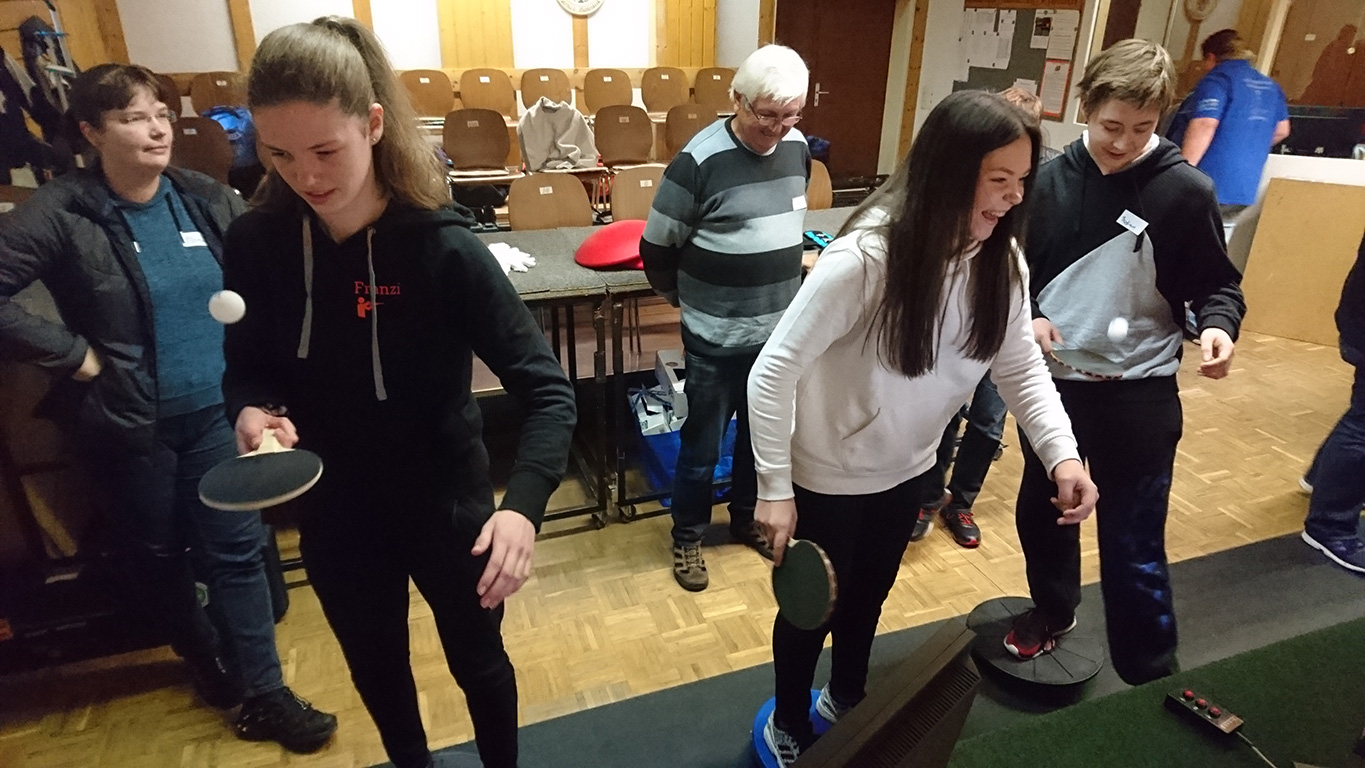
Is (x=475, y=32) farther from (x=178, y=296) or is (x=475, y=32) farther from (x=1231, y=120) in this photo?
(x=178, y=296)

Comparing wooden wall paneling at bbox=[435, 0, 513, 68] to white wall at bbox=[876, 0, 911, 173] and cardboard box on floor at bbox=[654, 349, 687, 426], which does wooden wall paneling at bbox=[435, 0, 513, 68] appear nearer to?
white wall at bbox=[876, 0, 911, 173]

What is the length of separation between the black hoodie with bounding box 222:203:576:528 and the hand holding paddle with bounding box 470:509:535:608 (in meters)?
0.03

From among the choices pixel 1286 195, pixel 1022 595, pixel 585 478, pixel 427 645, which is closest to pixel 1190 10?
pixel 1286 195

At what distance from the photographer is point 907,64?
7367 millimetres

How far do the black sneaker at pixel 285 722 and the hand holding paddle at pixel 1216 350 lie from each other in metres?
2.18

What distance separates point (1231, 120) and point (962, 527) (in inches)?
115

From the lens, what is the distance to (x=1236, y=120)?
4.11m

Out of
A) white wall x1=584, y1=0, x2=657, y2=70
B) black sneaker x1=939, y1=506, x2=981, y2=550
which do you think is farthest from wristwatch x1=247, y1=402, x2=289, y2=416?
white wall x1=584, y1=0, x2=657, y2=70

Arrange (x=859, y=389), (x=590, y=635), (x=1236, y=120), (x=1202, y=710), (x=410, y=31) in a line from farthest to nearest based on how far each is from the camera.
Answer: (x=410, y=31)
(x=1236, y=120)
(x=590, y=635)
(x=859, y=389)
(x=1202, y=710)

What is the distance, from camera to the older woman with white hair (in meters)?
2.14

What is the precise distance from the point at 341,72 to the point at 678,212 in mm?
1344

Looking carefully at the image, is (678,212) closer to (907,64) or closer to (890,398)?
(890,398)

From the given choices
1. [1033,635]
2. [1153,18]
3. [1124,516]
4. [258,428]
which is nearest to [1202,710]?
[1124,516]

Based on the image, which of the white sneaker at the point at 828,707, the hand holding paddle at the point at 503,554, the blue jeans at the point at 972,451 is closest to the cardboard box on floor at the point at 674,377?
the blue jeans at the point at 972,451
